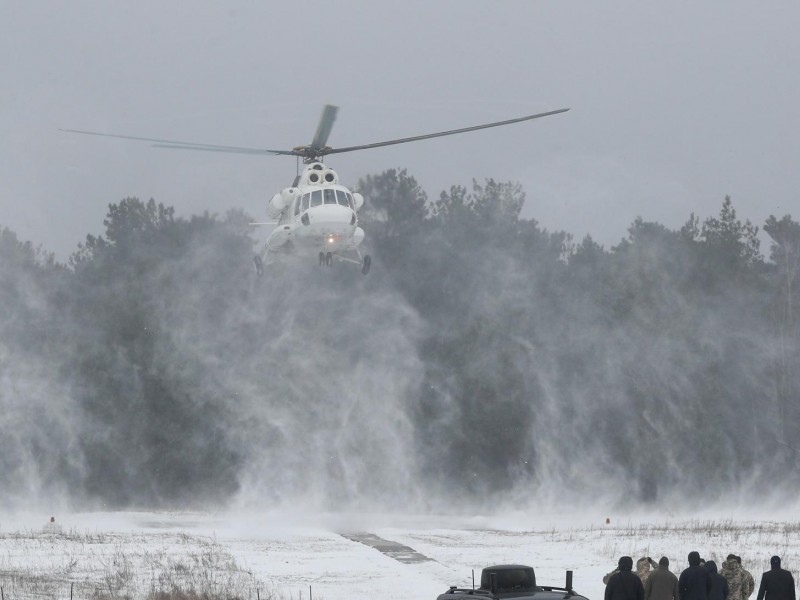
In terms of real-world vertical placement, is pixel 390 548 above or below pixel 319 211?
below

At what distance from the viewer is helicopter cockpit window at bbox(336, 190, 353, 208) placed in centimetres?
4378

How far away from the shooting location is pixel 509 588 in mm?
15711

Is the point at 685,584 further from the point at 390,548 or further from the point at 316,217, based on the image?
the point at 316,217

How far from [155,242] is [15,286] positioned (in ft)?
30.5

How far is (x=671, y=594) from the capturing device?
17078 millimetres

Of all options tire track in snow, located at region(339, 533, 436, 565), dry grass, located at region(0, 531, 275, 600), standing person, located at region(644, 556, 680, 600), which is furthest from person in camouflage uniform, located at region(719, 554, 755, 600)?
tire track in snow, located at region(339, 533, 436, 565)

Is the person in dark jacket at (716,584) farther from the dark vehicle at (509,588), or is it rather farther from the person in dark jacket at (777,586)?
the dark vehicle at (509,588)

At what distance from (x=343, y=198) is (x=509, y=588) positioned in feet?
96.3

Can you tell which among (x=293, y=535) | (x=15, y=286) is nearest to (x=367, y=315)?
(x=15, y=286)

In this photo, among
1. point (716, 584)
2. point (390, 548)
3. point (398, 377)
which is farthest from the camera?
point (398, 377)

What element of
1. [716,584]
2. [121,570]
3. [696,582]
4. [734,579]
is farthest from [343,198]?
[696,582]

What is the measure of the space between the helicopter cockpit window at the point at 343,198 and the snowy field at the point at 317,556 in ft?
37.0

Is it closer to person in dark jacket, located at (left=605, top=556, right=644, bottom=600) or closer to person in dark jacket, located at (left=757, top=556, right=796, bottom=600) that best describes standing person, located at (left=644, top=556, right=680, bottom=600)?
person in dark jacket, located at (left=605, top=556, right=644, bottom=600)

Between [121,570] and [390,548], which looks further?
[390,548]
